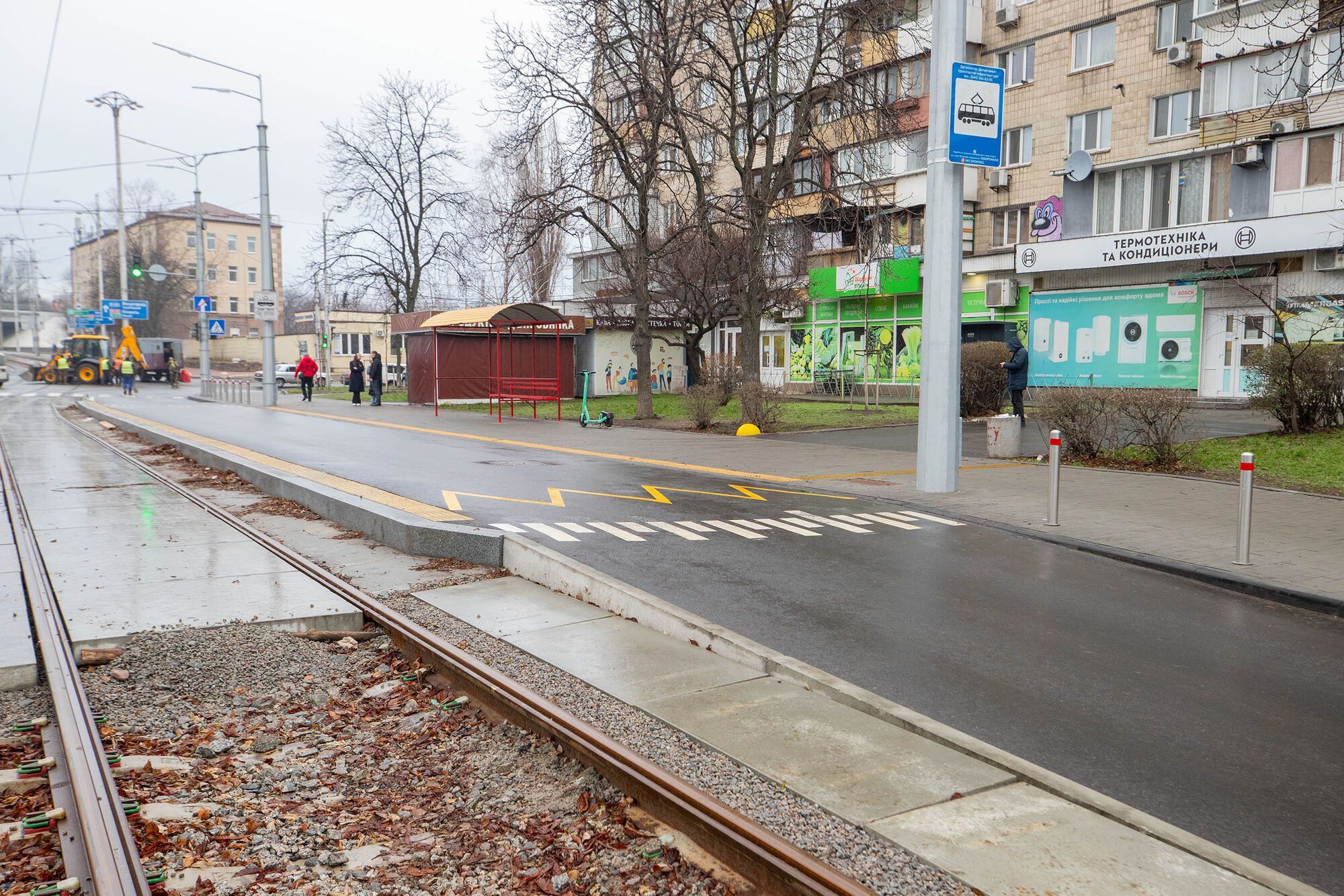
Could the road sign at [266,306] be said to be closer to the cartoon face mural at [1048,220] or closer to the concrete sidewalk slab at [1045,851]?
the cartoon face mural at [1048,220]

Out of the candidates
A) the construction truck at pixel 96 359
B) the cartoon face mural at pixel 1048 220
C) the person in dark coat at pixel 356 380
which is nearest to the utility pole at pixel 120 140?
the construction truck at pixel 96 359

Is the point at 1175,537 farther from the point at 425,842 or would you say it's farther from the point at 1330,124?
the point at 1330,124

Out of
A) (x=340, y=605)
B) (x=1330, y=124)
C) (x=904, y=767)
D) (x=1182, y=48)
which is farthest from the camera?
(x=1182, y=48)

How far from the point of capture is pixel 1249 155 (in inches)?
1062

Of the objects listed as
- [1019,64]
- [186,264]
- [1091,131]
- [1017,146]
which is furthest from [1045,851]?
[186,264]

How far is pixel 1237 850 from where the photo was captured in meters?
3.54

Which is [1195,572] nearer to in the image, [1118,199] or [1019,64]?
[1118,199]

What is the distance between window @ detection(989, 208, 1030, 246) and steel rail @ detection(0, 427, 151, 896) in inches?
1332

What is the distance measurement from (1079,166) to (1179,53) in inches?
164

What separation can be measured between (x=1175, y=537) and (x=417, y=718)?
7.32 m

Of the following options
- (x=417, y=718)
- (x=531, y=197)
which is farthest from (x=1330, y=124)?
(x=417, y=718)

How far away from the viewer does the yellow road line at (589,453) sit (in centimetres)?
1413

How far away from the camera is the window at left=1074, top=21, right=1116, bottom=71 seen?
31.6 m

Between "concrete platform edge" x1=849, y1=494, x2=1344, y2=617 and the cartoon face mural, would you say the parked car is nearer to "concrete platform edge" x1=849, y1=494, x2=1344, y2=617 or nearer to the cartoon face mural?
the cartoon face mural
